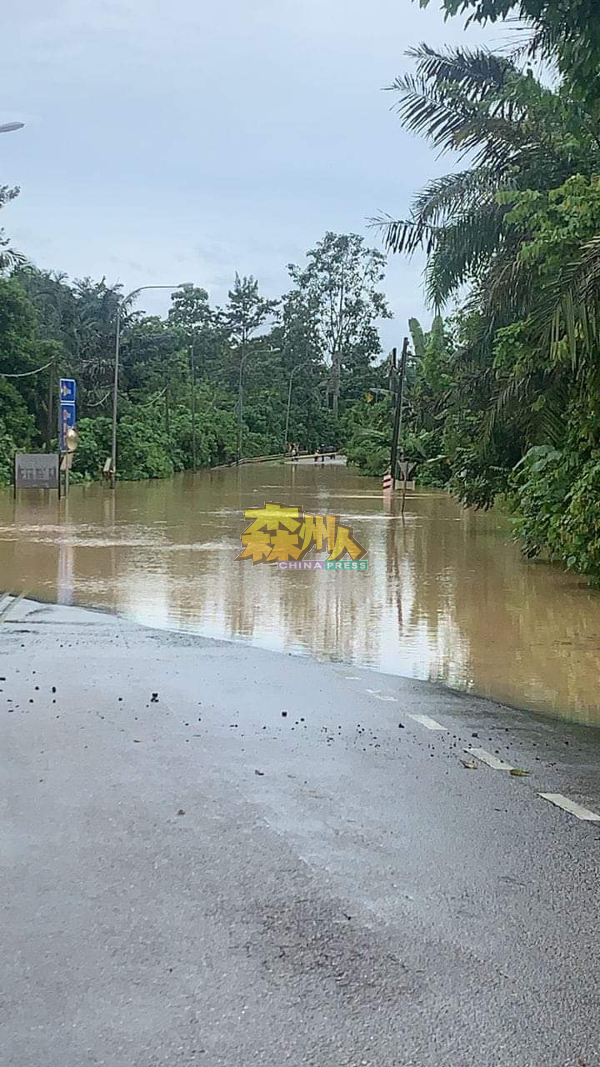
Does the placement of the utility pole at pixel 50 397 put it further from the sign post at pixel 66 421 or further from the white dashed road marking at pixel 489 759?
the white dashed road marking at pixel 489 759

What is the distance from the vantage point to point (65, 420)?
110 ft

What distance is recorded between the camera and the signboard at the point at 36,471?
33.8m

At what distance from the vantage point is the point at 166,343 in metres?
56.2

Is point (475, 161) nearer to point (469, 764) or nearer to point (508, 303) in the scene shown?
point (508, 303)

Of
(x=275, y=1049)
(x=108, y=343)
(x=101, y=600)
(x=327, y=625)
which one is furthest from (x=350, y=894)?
(x=108, y=343)

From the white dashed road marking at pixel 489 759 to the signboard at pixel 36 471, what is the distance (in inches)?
1113

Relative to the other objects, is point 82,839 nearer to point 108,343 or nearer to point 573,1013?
point 573,1013

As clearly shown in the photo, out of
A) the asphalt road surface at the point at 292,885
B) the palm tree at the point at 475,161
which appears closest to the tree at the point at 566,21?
the asphalt road surface at the point at 292,885

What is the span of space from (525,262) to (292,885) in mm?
13016

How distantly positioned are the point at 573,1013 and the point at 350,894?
1.07 m

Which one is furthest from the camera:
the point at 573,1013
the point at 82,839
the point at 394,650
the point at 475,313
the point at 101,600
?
the point at 475,313

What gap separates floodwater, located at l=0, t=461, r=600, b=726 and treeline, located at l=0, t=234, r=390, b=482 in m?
19.7

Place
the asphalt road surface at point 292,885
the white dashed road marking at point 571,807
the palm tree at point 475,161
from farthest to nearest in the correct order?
the palm tree at point 475,161 < the white dashed road marking at point 571,807 < the asphalt road surface at point 292,885

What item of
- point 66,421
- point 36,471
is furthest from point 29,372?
point 66,421
